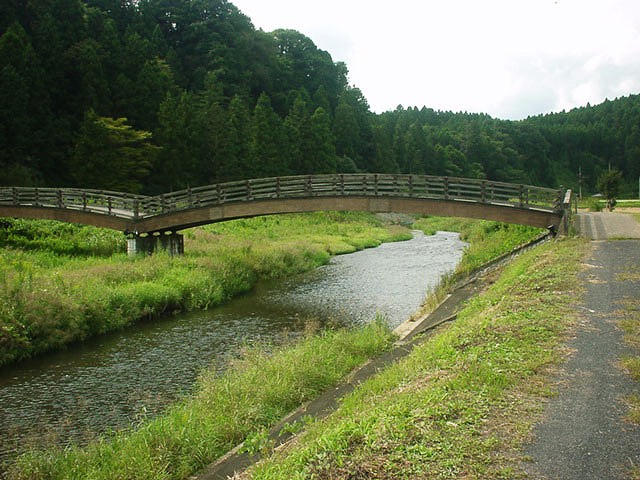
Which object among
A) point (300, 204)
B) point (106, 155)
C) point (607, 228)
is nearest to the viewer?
point (607, 228)

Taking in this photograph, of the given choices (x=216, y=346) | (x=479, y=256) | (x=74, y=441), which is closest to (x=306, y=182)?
(x=479, y=256)

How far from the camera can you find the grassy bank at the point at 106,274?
15.2 meters

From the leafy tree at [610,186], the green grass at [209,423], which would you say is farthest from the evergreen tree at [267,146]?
the green grass at [209,423]

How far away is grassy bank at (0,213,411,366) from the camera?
1520cm

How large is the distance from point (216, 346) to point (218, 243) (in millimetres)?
17375

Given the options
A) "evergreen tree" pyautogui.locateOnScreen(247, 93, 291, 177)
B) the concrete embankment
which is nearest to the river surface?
the concrete embankment

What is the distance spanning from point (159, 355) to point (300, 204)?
11.7 meters

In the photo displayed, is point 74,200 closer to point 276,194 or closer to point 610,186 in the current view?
point 276,194

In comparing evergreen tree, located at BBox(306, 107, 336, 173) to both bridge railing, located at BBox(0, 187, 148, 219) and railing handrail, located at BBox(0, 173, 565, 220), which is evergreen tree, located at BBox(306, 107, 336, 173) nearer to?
railing handrail, located at BBox(0, 173, 565, 220)

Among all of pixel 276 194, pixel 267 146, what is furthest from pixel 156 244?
pixel 267 146

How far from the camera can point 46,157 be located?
4294 centimetres

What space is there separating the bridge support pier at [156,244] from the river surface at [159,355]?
19.5 ft

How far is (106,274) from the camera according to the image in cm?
2078

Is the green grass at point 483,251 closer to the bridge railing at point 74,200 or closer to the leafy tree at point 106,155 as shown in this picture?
the bridge railing at point 74,200
